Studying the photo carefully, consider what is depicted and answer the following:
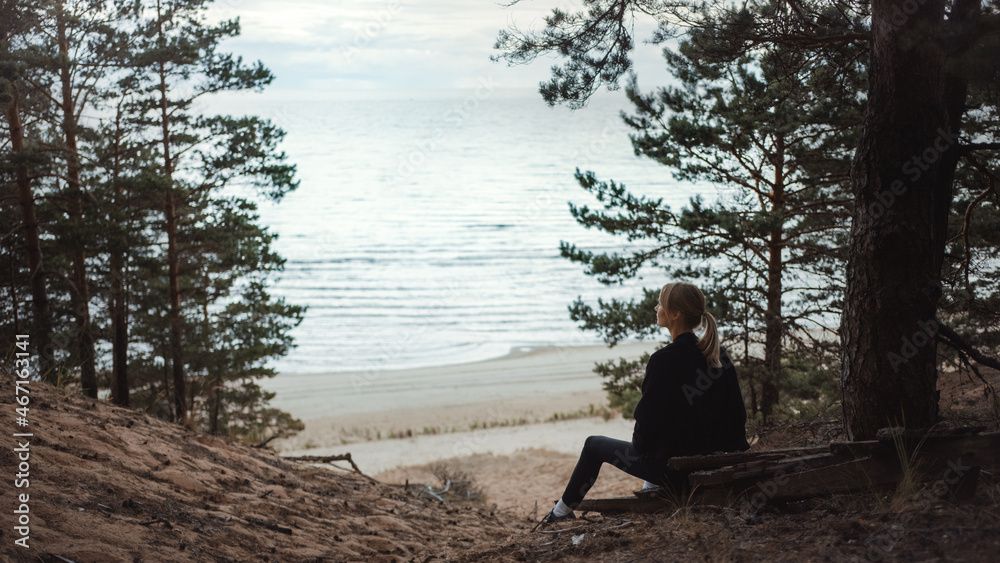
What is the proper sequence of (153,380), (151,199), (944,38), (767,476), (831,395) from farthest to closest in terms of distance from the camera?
(153,380), (151,199), (831,395), (767,476), (944,38)

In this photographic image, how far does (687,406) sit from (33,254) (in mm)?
10245

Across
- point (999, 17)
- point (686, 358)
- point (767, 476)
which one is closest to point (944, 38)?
point (999, 17)

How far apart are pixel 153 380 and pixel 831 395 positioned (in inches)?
517

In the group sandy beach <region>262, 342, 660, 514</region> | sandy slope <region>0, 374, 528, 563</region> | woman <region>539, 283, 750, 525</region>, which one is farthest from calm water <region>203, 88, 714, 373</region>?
woman <region>539, 283, 750, 525</region>

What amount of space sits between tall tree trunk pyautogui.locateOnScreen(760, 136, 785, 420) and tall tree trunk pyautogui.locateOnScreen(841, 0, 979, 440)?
578cm

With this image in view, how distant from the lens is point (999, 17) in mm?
3295

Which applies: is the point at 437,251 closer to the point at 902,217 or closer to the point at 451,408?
the point at 451,408

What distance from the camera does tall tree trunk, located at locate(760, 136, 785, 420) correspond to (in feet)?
31.7

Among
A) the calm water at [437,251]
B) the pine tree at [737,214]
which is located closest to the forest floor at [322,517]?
the pine tree at [737,214]

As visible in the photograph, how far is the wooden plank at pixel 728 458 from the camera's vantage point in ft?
12.3

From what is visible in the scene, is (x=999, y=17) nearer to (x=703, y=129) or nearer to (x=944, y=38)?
(x=944, y=38)

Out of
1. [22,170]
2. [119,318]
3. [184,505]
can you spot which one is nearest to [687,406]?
[184,505]

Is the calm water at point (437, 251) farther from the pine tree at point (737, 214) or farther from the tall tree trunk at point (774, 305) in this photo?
the tall tree trunk at point (774, 305)

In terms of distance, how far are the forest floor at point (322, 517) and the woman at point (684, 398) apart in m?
0.34
